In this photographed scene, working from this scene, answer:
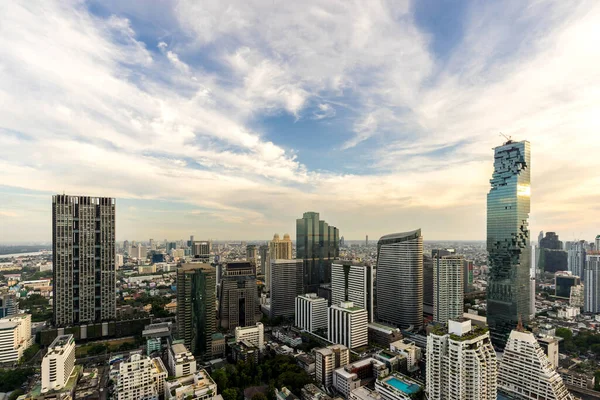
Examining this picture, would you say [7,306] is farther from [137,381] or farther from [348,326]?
[348,326]

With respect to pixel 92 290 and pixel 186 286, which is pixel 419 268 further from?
pixel 92 290

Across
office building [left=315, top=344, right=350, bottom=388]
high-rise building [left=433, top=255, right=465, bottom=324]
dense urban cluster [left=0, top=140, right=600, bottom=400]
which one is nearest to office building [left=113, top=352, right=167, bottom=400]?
dense urban cluster [left=0, top=140, right=600, bottom=400]

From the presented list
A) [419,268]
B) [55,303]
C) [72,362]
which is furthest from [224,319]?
[419,268]

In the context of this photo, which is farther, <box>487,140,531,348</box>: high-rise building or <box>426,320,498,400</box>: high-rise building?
<box>487,140,531,348</box>: high-rise building

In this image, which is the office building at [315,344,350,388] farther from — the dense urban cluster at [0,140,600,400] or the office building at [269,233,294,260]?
the office building at [269,233,294,260]

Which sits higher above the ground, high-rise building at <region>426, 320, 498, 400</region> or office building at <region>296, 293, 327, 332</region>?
high-rise building at <region>426, 320, 498, 400</region>

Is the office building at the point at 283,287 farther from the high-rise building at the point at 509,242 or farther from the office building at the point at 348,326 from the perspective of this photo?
the high-rise building at the point at 509,242

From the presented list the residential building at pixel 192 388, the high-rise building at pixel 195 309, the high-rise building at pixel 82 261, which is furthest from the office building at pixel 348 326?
the high-rise building at pixel 82 261
